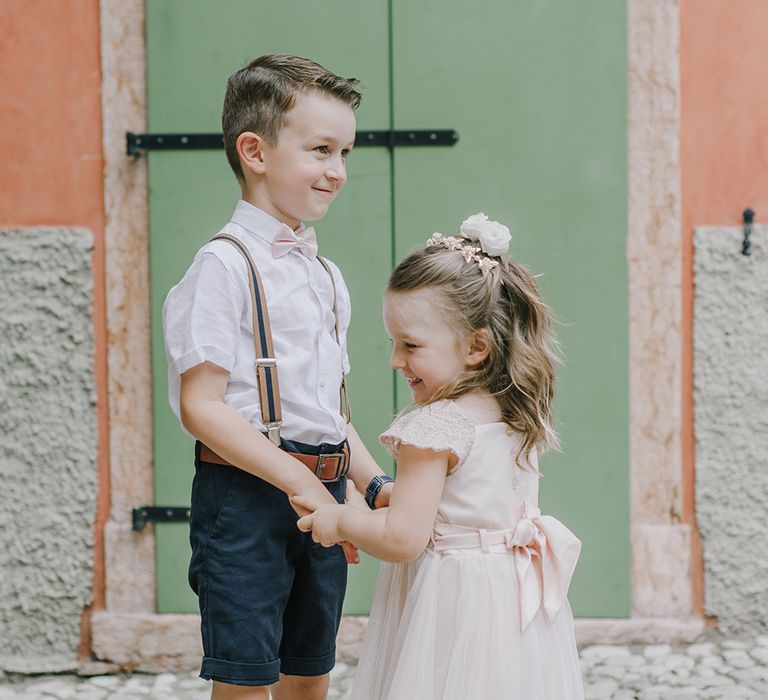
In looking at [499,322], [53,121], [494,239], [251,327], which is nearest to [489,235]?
[494,239]

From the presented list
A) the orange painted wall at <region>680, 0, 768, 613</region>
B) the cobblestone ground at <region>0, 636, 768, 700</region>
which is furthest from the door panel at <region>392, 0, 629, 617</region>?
the cobblestone ground at <region>0, 636, 768, 700</region>

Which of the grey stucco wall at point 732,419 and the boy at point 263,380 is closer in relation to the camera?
the boy at point 263,380

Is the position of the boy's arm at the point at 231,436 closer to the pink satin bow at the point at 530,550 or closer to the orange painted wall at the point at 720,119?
the pink satin bow at the point at 530,550

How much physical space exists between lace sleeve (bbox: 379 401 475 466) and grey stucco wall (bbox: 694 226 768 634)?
1900 mm

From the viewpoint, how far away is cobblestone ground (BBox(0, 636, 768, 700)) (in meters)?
3.43

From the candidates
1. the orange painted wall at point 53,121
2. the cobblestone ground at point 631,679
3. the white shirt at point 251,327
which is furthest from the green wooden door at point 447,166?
the white shirt at point 251,327

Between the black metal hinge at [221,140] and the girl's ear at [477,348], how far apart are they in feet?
5.48

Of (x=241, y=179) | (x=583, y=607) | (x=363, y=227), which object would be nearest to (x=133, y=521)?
(x=363, y=227)

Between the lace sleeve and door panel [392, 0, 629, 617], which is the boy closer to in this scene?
the lace sleeve

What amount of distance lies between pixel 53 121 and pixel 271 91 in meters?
1.76

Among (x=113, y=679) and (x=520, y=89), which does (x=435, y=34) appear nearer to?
(x=520, y=89)

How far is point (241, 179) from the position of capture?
7.55 ft

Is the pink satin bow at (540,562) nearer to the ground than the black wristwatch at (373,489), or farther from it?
nearer to the ground

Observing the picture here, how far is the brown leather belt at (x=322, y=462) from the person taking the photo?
2.18 meters
